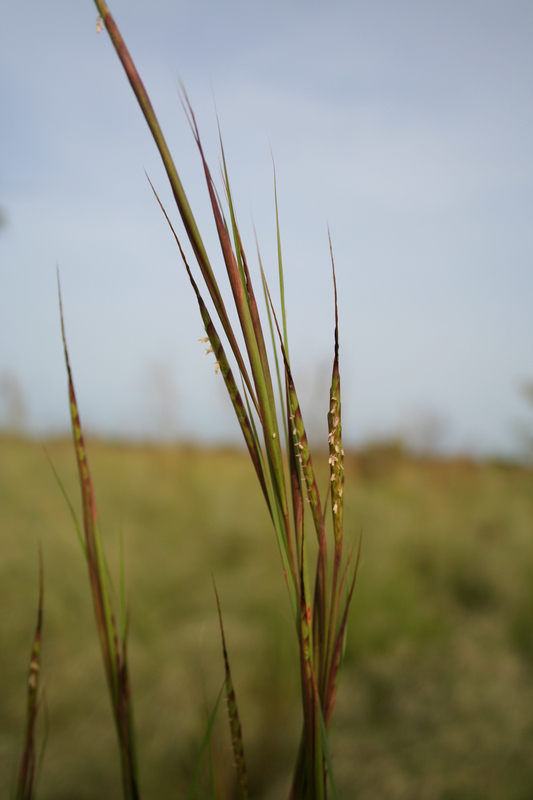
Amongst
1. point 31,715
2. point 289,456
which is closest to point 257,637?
point 31,715

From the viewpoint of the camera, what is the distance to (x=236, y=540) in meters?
3.17

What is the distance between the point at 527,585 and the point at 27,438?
3.34 meters

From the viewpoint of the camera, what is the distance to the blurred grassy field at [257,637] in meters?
1.66

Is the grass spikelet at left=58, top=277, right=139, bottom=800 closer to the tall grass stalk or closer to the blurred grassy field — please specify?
the tall grass stalk

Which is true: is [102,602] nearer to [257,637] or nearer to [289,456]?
Result: [289,456]

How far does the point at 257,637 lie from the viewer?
91.1 inches

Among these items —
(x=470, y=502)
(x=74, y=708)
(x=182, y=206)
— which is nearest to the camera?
(x=182, y=206)

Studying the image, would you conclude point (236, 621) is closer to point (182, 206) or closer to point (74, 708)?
point (74, 708)

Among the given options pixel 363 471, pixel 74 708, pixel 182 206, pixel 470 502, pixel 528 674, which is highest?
pixel 363 471

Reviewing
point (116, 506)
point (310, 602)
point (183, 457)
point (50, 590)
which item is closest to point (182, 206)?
point (310, 602)

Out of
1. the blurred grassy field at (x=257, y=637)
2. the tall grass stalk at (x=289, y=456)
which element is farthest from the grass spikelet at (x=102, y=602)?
the blurred grassy field at (x=257, y=637)

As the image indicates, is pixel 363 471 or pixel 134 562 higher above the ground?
pixel 363 471

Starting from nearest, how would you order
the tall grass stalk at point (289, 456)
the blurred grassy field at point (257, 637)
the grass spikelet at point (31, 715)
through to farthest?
the tall grass stalk at point (289, 456), the grass spikelet at point (31, 715), the blurred grassy field at point (257, 637)

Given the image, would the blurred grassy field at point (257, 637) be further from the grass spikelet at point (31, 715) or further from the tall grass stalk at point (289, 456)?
the tall grass stalk at point (289, 456)
